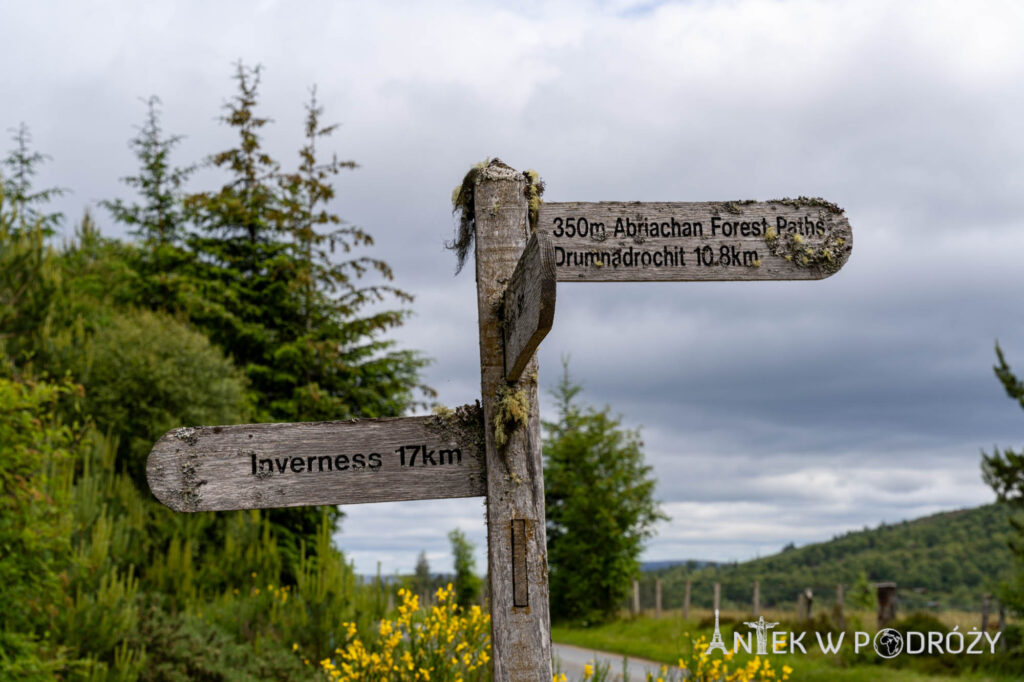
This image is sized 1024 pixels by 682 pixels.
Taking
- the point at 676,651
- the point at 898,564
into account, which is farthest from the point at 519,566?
the point at 898,564

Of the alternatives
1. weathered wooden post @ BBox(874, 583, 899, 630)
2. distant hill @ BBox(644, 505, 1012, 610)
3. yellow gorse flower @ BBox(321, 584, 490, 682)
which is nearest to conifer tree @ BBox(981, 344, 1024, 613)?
weathered wooden post @ BBox(874, 583, 899, 630)

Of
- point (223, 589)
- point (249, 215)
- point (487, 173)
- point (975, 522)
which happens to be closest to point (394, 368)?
point (249, 215)

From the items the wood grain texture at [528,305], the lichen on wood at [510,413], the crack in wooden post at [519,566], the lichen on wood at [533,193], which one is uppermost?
the lichen on wood at [533,193]

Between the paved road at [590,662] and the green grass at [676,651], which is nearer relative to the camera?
the green grass at [676,651]

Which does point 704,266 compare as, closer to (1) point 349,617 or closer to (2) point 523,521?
(2) point 523,521

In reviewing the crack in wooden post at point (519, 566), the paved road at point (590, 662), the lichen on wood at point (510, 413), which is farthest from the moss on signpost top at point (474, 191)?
the paved road at point (590, 662)

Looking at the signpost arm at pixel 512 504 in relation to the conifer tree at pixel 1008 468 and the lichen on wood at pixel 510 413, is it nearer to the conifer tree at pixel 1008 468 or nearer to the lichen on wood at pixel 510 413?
the lichen on wood at pixel 510 413

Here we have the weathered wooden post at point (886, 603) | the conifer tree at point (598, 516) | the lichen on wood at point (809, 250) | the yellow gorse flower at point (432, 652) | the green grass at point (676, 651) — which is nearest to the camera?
the lichen on wood at point (809, 250)

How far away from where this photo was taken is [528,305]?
9.07 feet

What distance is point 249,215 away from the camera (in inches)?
945

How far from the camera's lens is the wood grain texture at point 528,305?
250 centimetres

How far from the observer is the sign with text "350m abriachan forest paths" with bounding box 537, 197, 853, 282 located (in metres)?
3.40

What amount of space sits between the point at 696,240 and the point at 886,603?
604 inches

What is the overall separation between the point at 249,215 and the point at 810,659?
17463 millimetres
